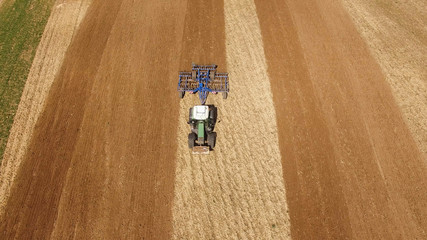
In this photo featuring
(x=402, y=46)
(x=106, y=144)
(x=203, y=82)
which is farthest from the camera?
(x=402, y=46)

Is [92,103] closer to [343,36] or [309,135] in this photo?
[309,135]

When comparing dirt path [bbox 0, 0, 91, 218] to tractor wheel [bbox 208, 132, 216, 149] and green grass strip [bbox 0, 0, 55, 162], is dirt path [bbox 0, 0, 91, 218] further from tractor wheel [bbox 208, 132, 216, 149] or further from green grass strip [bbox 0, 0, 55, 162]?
tractor wheel [bbox 208, 132, 216, 149]

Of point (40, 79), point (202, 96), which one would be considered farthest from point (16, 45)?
point (202, 96)

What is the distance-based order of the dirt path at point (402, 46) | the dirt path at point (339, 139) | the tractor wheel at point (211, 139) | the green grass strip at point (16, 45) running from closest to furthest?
the dirt path at point (339, 139), the tractor wheel at point (211, 139), the dirt path at point (402, 46), the green grass strip at point (16, 45)

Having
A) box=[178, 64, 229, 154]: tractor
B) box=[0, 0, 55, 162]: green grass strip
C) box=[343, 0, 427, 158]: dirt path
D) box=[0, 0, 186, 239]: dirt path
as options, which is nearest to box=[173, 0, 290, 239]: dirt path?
box=[178, 64, 229, 154]: tractor

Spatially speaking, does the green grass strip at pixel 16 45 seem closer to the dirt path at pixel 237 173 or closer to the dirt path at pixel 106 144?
the dirt path at pixel 106 144

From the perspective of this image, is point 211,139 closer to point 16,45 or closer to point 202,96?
point 202,96

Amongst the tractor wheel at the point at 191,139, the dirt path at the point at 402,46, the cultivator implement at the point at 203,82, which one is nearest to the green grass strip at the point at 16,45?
the tractor wheel at the point at 191,139
